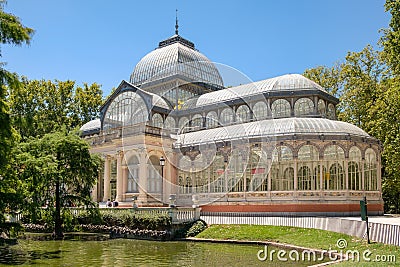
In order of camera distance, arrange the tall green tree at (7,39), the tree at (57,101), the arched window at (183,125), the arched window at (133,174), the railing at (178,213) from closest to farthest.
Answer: the tall green tree at (7,39) < the railing at (178,213) < the arched window at (133,174) < the arched window at (183,125) < the tree at (57,101)

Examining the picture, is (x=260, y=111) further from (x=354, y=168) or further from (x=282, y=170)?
(x=354, y=168)

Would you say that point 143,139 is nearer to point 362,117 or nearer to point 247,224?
point 247,224

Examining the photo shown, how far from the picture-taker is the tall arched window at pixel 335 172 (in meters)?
31.5

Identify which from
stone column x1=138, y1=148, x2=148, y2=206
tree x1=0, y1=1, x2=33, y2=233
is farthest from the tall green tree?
stone column x1=138, y1=148, x2=148, y2=206

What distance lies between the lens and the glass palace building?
3130 cm

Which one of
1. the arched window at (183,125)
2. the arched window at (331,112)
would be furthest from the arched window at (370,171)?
the arched window at (183,125)

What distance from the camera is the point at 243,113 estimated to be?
38344 mm

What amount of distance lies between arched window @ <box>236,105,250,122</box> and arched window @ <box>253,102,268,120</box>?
0.64 meters

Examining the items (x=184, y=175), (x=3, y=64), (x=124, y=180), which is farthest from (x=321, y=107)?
(x=3, y=64)

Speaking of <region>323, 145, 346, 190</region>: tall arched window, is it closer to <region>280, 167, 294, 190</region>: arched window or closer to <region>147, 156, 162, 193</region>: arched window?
<region>280, 167, 294, 190</region>: arched window

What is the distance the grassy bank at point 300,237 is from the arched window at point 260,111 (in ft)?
43.8

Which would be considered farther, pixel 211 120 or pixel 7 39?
pixel 211 120

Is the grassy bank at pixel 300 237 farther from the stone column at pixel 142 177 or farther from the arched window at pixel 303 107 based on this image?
the arched window at pixel 303 107

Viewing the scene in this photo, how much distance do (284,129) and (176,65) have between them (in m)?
17.8
